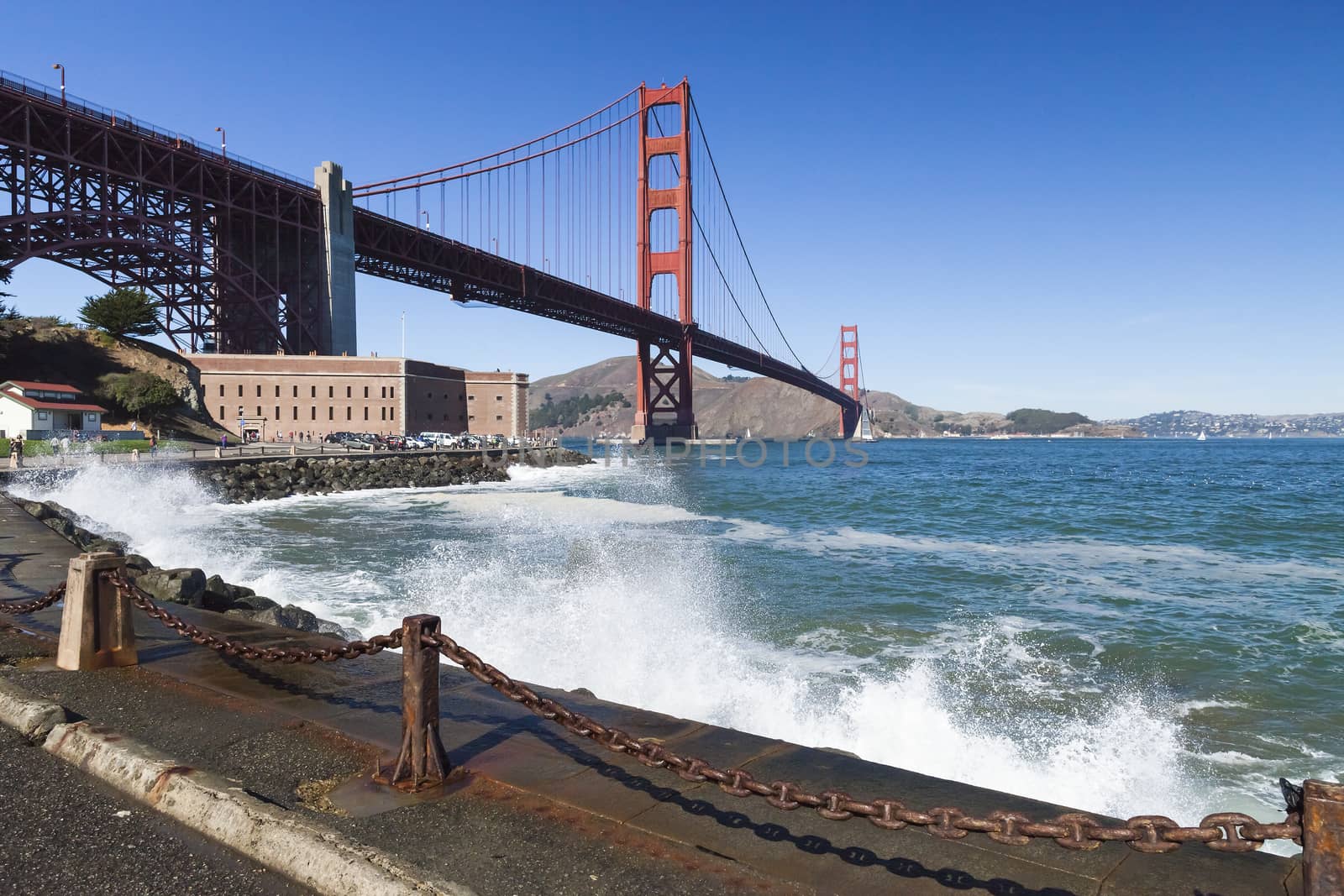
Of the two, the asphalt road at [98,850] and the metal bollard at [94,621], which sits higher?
the metal bollard at [94,621]

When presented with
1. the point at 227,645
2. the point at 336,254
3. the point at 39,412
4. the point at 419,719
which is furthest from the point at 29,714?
the point at 336,254

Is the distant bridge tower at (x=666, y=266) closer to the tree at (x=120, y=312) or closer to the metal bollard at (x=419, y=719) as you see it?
the tree at (x=120, y=312)

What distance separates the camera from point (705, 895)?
8.19 feet

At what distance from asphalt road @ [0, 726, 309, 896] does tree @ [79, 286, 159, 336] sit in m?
50.6

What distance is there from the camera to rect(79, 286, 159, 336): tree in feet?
148

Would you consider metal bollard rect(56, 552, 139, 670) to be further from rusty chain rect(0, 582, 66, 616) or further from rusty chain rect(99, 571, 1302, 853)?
rusty chain rect(99, 571, 1302, 853)

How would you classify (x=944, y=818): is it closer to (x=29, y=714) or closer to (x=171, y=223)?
(x=29, y=714)

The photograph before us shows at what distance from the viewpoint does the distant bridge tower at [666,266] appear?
2778 inches

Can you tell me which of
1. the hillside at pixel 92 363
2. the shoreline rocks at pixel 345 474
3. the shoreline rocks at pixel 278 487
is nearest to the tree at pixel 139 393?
the hillside at pixel 92 363

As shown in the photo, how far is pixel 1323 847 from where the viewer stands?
1.79 metres

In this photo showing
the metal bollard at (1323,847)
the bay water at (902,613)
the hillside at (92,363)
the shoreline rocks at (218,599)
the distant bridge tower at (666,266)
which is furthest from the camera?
the distant bridge tower at (666,266)

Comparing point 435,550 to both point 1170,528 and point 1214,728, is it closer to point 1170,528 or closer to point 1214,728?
point 1214,728

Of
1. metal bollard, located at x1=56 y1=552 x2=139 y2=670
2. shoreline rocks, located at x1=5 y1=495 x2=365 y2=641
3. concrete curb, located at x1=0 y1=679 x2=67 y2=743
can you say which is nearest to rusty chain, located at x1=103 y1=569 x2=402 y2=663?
metal bollard, located at x1=56 y1=552 x2=139 y2=670

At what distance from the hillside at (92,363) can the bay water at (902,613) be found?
66.3 feet
